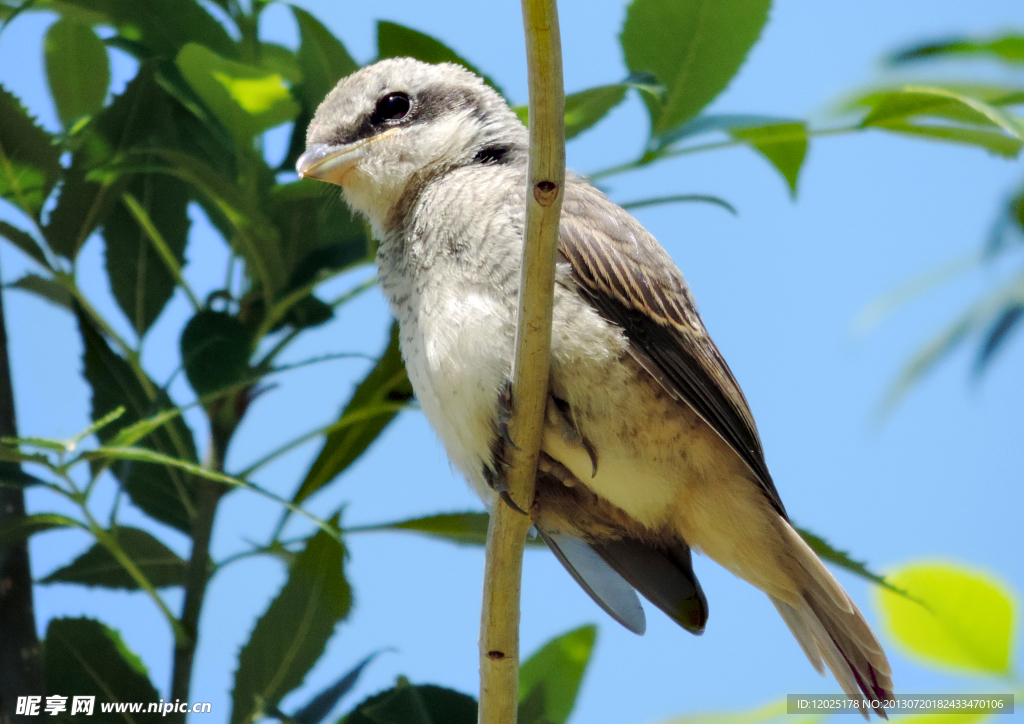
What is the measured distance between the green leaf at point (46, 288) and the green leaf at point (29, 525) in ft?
2.16

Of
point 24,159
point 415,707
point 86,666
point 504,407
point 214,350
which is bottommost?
point 415,707

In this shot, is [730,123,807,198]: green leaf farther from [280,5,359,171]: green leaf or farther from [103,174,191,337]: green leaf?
[103,174,191,337]: green leaf

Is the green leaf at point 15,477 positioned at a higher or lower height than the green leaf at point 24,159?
lower

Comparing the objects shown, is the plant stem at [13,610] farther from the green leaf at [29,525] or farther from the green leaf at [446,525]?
the green leaf at [446,525]

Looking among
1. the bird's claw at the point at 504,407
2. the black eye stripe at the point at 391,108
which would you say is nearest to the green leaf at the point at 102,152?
the black eye stripe at the point at 391,108

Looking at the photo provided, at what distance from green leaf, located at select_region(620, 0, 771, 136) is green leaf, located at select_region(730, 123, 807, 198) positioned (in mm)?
205

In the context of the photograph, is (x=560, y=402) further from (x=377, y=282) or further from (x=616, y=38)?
(x=616, y=38)

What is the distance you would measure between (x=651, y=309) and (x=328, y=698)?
1.22 m

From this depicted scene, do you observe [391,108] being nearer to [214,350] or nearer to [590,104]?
[590,104]

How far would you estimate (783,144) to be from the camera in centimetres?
272

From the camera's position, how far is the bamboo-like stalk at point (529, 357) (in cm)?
158

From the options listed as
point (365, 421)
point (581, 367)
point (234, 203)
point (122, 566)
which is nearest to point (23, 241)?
point (234, 203)

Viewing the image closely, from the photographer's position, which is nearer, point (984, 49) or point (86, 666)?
point (86, 666)

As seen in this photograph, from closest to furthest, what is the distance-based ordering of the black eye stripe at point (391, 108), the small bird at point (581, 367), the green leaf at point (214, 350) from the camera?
the small bird at point (581, 367)
the green leaf at point (214, 350)
the black eye stripe at point (391, 108)
